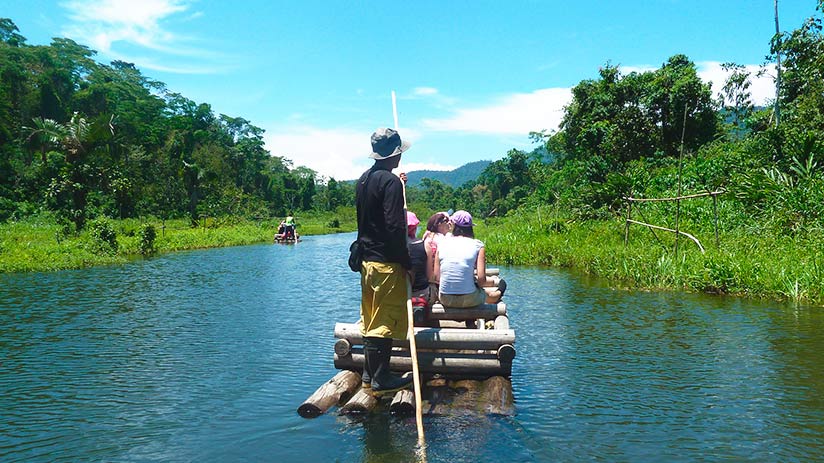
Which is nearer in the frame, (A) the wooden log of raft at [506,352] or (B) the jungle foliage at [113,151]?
(A) the wooden log of raft at [506,352]

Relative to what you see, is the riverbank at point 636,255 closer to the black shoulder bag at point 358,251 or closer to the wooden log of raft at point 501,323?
the wooden log of raft at point 501,323

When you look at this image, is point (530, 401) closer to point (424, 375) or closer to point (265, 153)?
point (424, 375)

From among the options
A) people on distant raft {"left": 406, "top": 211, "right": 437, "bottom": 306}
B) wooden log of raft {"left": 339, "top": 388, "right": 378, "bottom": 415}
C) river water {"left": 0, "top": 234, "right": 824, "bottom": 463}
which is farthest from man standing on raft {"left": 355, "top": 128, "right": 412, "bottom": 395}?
people on distant raft {"left": 406, "top": 211, "right": 437, "bottom": 306}

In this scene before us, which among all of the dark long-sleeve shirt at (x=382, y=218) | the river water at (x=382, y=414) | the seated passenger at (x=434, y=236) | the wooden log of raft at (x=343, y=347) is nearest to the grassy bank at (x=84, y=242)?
the river water at (x=382, y=414)

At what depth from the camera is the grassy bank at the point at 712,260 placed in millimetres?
10875

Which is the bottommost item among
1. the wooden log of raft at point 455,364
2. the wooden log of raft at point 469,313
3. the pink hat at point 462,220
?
the wooden log of raft at point 455,364

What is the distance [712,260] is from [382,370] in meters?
9.14

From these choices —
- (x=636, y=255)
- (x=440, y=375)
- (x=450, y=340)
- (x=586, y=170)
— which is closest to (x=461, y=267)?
(x=450, y=340)

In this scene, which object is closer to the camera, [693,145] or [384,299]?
[384,299]

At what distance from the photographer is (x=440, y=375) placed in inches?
234

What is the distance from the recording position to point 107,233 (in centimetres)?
2189

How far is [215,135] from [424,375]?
217ft

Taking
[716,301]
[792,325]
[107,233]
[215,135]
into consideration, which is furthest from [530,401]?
[215,135]

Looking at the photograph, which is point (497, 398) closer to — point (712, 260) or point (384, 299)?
point (384, 299)
